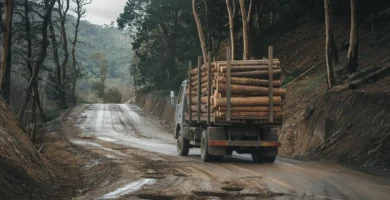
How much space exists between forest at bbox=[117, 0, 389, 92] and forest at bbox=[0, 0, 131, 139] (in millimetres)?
8232

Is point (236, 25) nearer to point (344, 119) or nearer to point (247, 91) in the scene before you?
point (344, 119)

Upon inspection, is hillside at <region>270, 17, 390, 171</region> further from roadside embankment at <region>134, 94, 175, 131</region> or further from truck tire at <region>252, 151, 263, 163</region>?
roadside embankment at <region>134, 94, 175, 131</region>

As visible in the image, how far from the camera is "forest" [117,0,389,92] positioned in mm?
Answer: 23984

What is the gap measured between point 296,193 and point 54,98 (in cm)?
4213

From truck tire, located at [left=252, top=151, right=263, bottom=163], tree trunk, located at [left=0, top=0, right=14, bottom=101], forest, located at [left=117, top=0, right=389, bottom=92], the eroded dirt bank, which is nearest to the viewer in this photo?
the eroded dirt bank

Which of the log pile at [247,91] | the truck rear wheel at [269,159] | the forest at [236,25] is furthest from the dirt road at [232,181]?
the forest at [236,25]

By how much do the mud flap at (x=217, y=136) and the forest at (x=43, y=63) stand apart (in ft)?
36.9

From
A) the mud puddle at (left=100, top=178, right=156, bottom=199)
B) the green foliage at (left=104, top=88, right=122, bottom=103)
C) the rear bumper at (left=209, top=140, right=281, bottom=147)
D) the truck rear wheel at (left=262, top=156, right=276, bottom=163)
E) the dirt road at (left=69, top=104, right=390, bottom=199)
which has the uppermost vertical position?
the green foliage at (left=104, top=88, right=122, bottom=103)

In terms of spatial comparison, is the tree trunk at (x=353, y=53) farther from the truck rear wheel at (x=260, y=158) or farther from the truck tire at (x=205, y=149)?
the truck tire at (x=205, y=149)

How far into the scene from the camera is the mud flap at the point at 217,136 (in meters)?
13.9

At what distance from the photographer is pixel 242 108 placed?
537 inches

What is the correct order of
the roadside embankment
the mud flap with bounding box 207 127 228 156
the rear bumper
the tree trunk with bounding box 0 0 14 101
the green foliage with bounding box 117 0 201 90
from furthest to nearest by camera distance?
the green foliage with bounding box 117 0 201 90, the roadside embankment, the tree trunk with bounding box 0 0 14 101, the mud flap with bounding box 207 127 228 156, the rear bumper

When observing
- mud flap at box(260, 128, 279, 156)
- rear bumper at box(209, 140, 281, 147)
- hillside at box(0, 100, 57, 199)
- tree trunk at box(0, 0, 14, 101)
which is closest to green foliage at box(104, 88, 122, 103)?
tree trunk at box(0, 0, 14, 101)

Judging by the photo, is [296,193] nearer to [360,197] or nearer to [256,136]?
[360,197]
